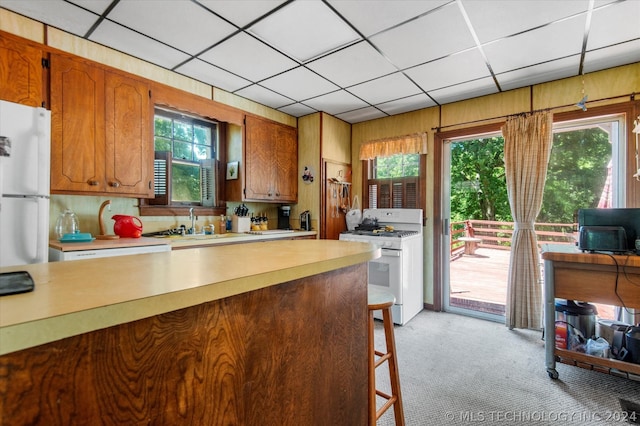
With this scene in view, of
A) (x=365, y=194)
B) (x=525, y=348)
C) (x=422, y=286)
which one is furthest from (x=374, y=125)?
(x=525, y=348)

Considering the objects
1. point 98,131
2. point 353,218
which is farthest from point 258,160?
point 98,131

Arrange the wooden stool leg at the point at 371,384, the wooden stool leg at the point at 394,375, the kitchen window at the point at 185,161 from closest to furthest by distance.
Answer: the wooden stool leg at the point at 371,384 < the wooden stool leg at the point at 394,375 < the kitchen window at the point at 185,161

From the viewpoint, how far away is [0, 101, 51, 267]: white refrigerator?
177 centimetres

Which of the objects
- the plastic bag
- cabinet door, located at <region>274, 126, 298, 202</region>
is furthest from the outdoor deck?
cabinet door, located at <region>274, 126, 298, 202</region>

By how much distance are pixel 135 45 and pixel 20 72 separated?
77cm

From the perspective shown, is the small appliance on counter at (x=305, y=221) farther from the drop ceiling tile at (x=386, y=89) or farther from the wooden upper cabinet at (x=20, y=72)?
the wooden upper cabinet at (x=20, y=72)

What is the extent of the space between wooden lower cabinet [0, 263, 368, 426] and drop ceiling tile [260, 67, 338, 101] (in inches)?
86.1

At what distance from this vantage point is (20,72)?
2031mm

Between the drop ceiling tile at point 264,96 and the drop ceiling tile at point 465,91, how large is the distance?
1693 mm

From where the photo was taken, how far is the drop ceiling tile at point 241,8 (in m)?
1.91

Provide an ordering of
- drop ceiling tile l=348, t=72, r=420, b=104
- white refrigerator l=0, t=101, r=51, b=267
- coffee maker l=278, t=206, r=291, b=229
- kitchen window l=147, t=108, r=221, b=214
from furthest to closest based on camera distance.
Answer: coffee maker l=278, t=206, r=291, b=229, kitchen window l=147, t=108, r=221, b=214, drop ceiling tile l=348, t=72, r=420, b=104, white refrigerator l=0, t=101, r=51, b=267

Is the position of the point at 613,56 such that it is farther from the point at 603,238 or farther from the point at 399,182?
the point at 399,182

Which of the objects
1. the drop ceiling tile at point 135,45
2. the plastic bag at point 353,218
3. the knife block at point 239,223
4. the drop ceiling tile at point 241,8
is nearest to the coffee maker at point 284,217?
the knife block at point 239,223

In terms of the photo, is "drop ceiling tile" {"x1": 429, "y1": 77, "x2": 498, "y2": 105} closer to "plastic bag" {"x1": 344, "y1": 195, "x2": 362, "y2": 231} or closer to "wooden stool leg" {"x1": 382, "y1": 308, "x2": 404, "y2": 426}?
"plastic bag" {"x1": 344, "y1": 195, "x2": 362, "y2": 231}
